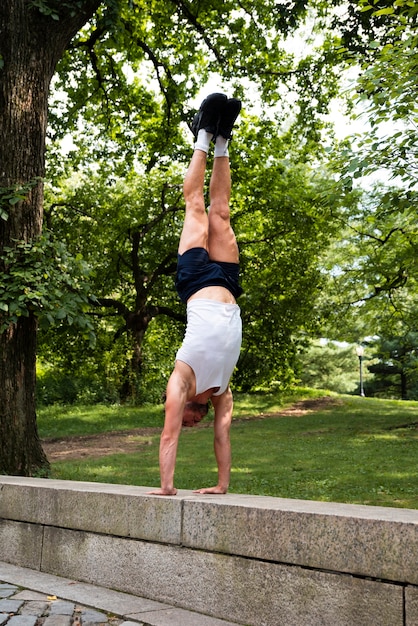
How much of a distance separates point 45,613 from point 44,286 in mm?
5049

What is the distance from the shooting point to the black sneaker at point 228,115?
5543 millimetres

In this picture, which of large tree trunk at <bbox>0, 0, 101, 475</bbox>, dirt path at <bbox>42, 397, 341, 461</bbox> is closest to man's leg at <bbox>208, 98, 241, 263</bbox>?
large tree trunk at <bbox>0, 0, 101, 475</bbox>

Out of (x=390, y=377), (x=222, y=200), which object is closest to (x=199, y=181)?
(x=222, y=200)

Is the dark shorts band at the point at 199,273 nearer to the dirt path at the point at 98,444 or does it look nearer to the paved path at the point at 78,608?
the paved path at the point at 78,608

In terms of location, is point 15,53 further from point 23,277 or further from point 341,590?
point 341,590

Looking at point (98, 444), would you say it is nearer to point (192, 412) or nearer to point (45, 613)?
point (192, 412)

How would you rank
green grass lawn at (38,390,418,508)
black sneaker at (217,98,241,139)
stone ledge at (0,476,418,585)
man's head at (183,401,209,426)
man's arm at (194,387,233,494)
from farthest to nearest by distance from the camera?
green grass lawn at (38,390,418,508) < black sneaker at (217,98,241,139) < man's arm at (194,387,233,494) < man's head at (183,401,209,426) < stone ledge at (0,476,418,585)

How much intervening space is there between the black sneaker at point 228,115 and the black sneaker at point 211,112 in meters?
0.04

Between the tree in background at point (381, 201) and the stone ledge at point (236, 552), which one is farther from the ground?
the tree in background at point (381, 201)

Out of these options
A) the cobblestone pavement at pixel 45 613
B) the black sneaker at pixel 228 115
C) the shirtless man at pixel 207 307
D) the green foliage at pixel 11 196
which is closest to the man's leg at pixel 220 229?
the shirtless man at pixel 207 307

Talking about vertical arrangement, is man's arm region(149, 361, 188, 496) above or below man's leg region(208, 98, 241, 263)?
below

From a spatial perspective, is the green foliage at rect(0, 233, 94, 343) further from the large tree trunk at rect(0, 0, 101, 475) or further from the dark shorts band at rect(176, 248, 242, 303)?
the dark shorts band at rect(176, 248, 242, 303)

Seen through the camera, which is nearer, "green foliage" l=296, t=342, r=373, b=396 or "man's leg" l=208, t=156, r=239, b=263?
"man's leg" l=208, t=156, r=239, b=263

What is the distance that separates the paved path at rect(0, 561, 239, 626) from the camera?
418 cm
